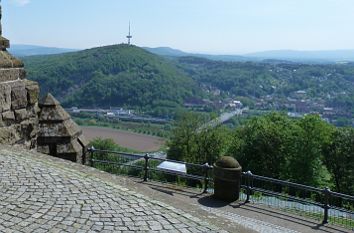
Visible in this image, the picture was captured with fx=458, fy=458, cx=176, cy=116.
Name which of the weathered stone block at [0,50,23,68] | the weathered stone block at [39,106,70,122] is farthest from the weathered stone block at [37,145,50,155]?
the weathered stone block at [0,50,23,68]

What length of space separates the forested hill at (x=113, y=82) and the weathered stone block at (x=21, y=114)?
5014 inches

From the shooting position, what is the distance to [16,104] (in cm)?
812

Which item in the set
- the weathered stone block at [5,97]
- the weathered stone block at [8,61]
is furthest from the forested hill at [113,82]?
the weathered stone block at [5,97]

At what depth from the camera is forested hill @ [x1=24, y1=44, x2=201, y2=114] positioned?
472 feet

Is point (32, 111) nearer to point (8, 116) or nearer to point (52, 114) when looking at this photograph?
point (8, 116)

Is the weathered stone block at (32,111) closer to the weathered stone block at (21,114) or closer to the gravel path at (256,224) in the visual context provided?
the weathered stone block at (21,114)

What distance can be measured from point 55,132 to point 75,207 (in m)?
5.38

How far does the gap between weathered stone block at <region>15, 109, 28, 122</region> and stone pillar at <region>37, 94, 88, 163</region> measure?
1.36m

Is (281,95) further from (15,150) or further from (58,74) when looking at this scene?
(15,150)

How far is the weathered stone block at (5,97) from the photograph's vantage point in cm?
765

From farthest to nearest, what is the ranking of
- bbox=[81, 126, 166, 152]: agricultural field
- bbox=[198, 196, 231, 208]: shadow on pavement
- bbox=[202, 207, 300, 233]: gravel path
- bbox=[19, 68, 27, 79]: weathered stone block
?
1. bbox=[81, 126, 166, 152]: agricultural field
2. bbox=[198, 196, 231, 208]: shadow on pavement
3. bbox=[202, 207, 300, 233]: gravel path
4. bbox=[19, 68, 27, 79]: weathered stone block

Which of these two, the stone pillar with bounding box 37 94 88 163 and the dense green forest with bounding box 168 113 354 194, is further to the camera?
the dense green forest with bounding box 168 113 354 194

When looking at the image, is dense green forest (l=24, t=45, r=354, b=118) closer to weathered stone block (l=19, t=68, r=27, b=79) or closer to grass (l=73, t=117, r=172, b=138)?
grass (l=73, t=117, r=172, b=138)

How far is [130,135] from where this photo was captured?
10831 cm
